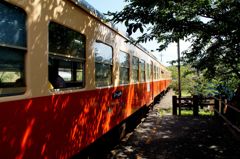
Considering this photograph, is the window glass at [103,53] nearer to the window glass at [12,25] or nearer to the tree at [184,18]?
the tree at [184,18]

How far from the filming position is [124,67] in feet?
31.2

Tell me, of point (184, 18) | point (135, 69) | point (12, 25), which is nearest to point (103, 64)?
point (184, 18)

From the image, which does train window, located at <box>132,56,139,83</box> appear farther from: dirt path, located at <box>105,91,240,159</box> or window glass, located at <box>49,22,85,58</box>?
window glass, located at <box>49,22,85,58</box>

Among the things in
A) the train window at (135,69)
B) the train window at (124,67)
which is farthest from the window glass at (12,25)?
the train window at (135,69)

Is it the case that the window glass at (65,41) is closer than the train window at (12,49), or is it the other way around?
the train window at (12,49)

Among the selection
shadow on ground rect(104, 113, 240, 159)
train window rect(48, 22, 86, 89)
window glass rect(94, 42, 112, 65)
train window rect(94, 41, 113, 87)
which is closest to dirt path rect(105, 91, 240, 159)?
shadow on ground rect(104, 113, 240, 159)

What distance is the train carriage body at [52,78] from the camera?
11.2 ft

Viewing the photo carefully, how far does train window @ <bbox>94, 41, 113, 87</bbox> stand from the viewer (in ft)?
21.3

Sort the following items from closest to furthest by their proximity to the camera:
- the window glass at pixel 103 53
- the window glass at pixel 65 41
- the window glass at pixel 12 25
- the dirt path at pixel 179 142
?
the window glass at pixel 12 25, the window glass at pixel 65 41, the window glass at pixel 103 53, the dirt path at pixel 179 142

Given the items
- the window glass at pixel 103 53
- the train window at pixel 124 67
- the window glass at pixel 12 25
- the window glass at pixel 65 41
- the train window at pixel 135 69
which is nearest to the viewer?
the window glass at pixel 12 25

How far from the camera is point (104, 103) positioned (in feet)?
22.4

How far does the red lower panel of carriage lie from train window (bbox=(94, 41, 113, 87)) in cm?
23

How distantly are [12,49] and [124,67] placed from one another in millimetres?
6184

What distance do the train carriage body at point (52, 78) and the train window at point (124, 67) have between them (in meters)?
1.43
